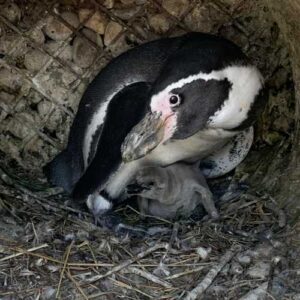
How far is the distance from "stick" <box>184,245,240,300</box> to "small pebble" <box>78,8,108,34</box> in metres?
0.96

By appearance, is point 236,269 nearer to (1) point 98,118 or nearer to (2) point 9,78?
(1) point 98,118

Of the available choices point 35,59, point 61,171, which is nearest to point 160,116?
point 61,171

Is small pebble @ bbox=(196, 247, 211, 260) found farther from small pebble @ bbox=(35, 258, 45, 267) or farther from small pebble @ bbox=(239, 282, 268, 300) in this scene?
small pebble @ bbox=(35, 258, 45, 267)

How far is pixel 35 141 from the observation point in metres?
3.03

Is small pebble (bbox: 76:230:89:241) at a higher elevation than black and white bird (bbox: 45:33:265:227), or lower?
lower

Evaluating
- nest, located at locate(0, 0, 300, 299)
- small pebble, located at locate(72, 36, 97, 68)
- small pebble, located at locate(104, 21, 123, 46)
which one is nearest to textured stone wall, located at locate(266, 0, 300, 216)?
nest, located at locate(0, 0, 300, 299)

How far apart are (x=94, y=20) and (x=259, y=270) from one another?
1.10 metres

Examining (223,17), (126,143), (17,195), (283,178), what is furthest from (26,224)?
(223,17)

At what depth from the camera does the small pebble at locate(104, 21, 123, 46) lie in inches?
115

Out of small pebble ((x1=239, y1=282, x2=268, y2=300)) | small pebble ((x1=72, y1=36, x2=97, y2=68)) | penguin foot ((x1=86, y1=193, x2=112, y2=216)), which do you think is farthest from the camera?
small pebble ((x1=72, y1=36, x2=97, y2=68))

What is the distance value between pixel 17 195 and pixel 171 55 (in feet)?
2.09

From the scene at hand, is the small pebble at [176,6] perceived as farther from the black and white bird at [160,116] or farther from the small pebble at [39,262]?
the small pebble at [39,262]

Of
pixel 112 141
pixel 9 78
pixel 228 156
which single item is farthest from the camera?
pixel 9 78

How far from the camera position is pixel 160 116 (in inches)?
92.7
